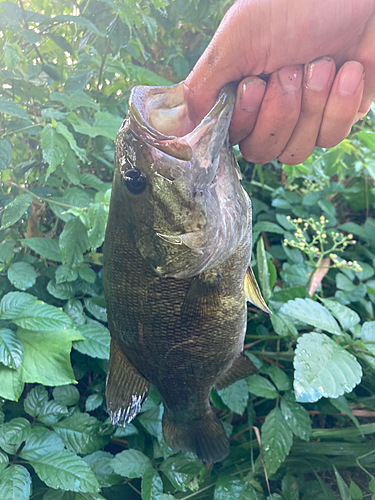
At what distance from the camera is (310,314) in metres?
1.30

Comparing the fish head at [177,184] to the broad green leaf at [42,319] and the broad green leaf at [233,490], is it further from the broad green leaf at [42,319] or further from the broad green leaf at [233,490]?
the broad green leaf at [233,490]

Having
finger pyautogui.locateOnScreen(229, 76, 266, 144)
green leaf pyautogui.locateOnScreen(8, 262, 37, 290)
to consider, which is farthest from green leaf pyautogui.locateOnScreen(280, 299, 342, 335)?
green leaf pyautogui.locateOnScreen(8, 262, 37, 290)

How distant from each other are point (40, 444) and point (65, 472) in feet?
0.56

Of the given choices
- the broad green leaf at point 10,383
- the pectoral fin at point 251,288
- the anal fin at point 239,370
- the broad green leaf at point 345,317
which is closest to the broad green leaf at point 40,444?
the broad green leaf at point 10,383

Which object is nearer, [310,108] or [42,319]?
[310,108]

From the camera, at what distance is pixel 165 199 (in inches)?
32.5

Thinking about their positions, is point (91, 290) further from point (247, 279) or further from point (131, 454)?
point (247, 279)

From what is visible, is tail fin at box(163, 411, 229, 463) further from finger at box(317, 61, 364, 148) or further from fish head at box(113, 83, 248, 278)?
finger at box(317, 61, 364, 148)

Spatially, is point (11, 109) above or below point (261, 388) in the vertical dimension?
above

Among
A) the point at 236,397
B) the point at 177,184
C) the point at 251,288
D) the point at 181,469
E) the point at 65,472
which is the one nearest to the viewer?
the point at 177,184

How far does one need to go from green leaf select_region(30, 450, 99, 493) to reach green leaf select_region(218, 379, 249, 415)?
62cm

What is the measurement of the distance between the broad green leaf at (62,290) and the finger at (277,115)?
1085 mm

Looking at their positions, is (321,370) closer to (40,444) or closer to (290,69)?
(290,69)

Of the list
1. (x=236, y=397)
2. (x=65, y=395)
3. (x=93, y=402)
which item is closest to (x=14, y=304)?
(x=65, y=395)
